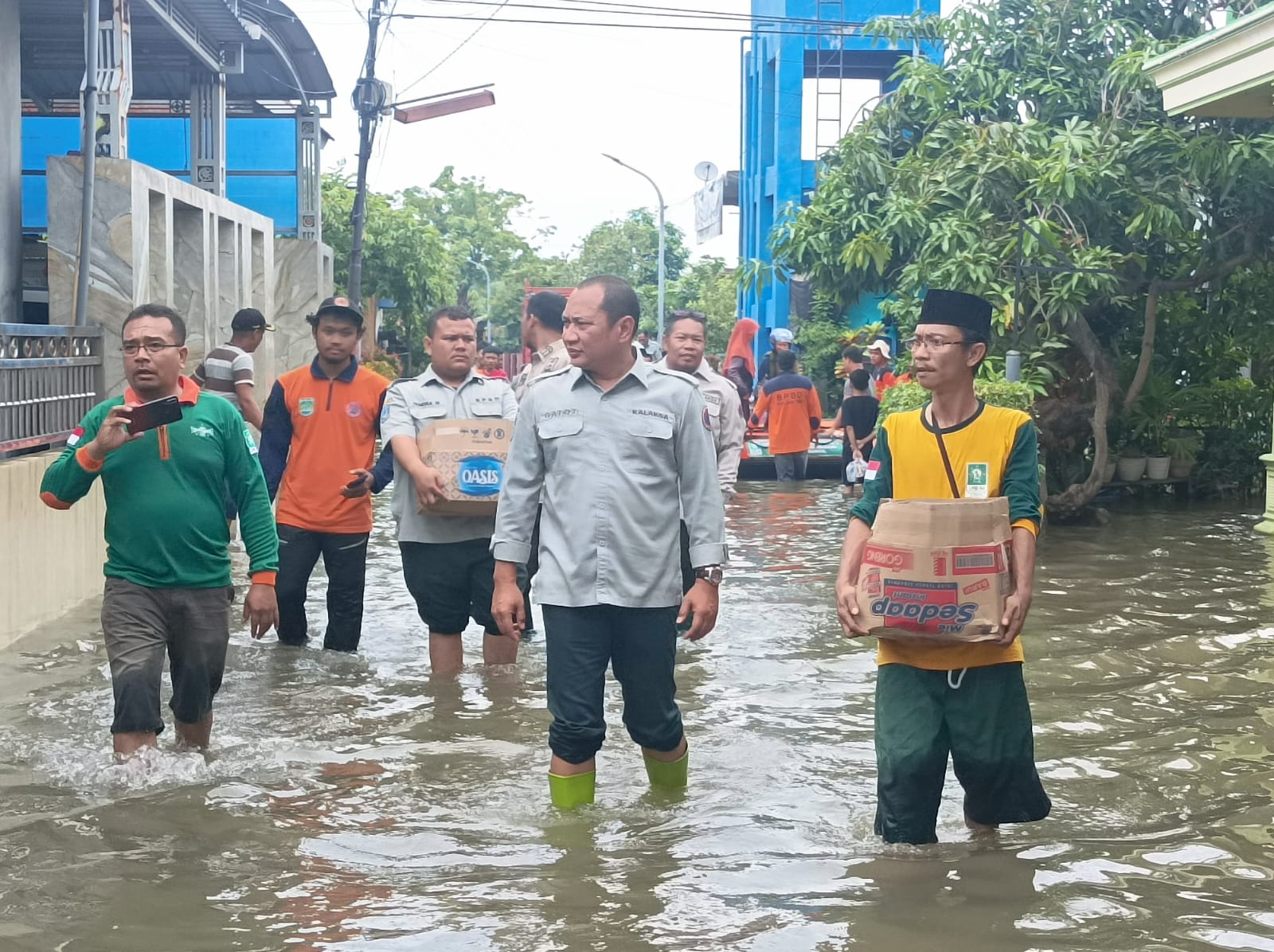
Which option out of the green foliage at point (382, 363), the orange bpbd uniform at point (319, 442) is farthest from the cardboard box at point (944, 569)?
the green foliage at point (382, 363)

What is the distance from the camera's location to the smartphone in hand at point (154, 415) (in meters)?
5.68

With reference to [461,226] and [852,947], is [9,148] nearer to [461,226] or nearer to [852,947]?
[852,947]

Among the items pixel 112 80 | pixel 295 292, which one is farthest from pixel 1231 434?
pixel 295 292

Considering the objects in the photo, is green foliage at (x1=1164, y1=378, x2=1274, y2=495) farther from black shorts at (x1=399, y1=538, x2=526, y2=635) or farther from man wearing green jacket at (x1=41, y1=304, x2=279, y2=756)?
man wearing green jacket at (x1=41, y1=304, x2=279, y2=756)

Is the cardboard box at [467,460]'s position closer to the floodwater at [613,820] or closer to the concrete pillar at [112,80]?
the floodwater at [613,820]

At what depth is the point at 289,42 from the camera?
77.7 ft

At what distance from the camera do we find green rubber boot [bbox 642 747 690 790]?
19.6 feet

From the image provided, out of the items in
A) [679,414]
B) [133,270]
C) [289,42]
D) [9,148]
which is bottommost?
[679,414]

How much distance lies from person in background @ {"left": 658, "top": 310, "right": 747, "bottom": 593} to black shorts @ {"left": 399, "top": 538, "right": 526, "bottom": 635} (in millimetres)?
1296

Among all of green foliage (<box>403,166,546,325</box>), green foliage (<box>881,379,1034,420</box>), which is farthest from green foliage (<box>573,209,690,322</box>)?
green foliage (<box>881,379,1034,420</box>)

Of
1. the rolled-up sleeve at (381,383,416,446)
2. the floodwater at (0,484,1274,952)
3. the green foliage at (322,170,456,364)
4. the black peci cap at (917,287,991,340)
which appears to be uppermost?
the green foliage at (322,170,456,364)

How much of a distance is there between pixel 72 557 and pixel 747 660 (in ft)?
15.0

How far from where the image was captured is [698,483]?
569 cm

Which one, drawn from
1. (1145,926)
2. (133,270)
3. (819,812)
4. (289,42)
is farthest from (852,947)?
(289,42)
